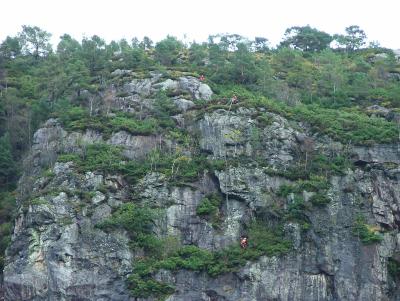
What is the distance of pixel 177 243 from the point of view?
59312 mm

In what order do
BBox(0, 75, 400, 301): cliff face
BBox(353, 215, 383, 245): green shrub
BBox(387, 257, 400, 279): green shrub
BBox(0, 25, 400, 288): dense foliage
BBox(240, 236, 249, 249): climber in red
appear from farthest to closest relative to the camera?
1. BBox(0, 25, 400, 288): dense foliage
2. BBox(240, 236, 249, 249): climber in red
3. BBox(353, 215, 383, 245): green shrub
4. BBox(387, 257, 400, 279): green shrub
5. BBox(0, 75, 400, 301): cliff face

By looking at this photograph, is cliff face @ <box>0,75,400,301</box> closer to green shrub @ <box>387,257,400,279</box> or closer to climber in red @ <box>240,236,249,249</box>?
green shrub @ <box>387,257,400,279</box>

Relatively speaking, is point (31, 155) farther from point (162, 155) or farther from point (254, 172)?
point (254, 172)

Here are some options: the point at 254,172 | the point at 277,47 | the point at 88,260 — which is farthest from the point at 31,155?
the point at 277,47

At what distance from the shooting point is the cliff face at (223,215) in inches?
2208

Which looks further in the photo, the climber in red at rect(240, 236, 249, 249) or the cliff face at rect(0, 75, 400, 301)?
the climber in red at rect(240, 236, 249, 249)

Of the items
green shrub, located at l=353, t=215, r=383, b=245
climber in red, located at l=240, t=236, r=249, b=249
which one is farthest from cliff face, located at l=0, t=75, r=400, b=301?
climber in red, located at l=240, t=236, r=249, b=249

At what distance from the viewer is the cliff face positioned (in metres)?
56.1

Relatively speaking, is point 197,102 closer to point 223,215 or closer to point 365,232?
point 223,215

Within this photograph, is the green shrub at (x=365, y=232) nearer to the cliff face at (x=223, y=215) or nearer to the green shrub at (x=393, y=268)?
the cliff face at (x=223, y=215)

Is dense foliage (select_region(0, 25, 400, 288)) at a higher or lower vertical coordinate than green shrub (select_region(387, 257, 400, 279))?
higher

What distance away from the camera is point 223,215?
61094 mm

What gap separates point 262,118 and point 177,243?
1501 centimetres

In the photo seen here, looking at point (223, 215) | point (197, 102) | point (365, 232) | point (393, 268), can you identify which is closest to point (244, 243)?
point (223, 215)
